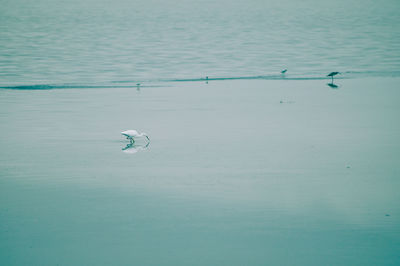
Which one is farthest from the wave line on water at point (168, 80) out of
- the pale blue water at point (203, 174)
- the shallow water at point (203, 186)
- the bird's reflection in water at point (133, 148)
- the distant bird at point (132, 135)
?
the bird's reflection in water at point (133, 148)

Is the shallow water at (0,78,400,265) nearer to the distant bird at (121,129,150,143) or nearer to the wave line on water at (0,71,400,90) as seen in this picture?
the distant bird at (121,129,150,143)

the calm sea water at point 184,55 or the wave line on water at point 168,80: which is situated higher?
the calm sea water at point 184,55

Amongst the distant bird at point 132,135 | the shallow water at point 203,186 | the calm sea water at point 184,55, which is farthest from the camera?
the calm sea water at point 184,55

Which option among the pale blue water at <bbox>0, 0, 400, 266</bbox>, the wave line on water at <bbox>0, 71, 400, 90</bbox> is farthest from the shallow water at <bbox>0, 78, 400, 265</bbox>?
the wave line on water at <bbox>0, 71, 400, 90</bbox>

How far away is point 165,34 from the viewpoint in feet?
191

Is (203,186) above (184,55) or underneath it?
underneath

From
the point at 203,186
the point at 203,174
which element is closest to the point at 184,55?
the point at 203,174

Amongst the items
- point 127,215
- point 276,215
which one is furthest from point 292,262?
point 127,215

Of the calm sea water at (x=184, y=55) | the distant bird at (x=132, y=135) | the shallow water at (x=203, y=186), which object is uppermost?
the calm sea water at (x=184, y=55)

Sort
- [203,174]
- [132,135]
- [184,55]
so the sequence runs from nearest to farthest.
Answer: [203,174] → [132,135] → [184,55]

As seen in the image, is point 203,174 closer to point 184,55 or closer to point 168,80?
point 168,80

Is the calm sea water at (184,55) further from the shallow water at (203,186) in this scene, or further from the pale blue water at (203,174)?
the shallow water at (203,186)

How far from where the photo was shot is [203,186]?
9.51m

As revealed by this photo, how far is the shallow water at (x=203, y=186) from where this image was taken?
23.7ft
